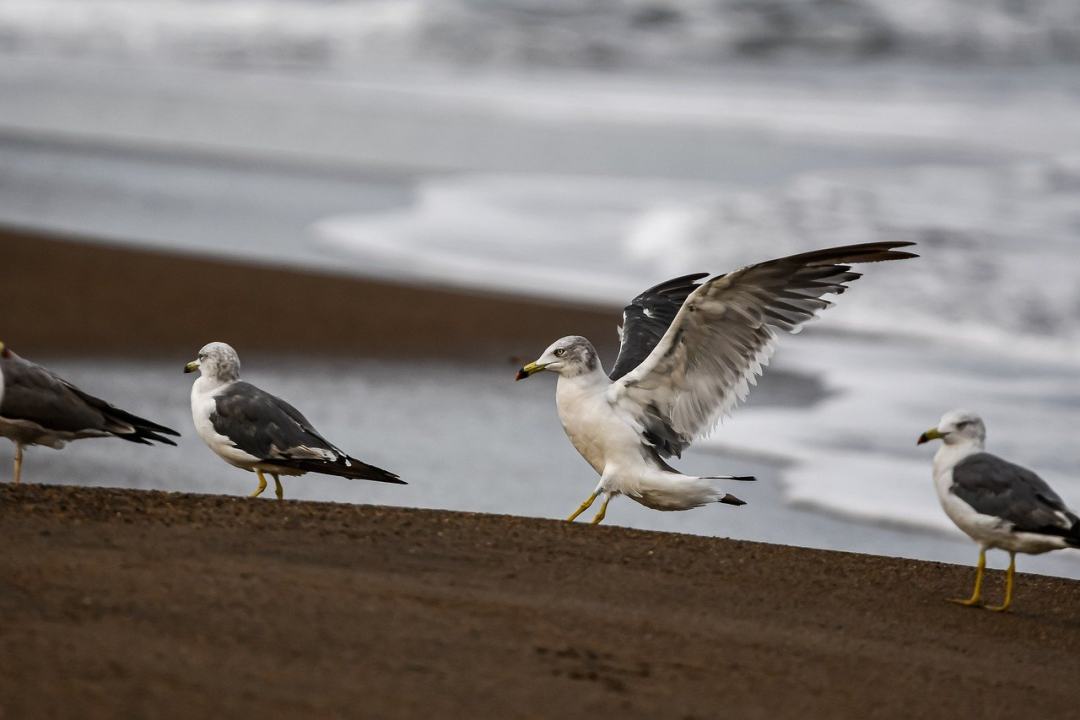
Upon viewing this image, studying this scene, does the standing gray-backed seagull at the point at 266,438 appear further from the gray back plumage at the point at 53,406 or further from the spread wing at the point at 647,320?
the spread wing at the point at 647,320

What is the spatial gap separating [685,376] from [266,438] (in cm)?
171

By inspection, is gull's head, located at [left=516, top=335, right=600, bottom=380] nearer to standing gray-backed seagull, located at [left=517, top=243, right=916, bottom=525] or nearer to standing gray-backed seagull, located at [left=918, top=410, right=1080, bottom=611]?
standing gray-backed seagull, located at [left=517, top=243, right=916, bottom=525]

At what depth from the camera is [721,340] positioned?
645cm

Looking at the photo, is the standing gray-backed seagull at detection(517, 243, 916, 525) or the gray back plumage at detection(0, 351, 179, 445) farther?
the standing gray-backed seagull at detection(517, 243, 916, 525)

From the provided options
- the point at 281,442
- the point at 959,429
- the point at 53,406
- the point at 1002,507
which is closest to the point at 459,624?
the point at 1002,507

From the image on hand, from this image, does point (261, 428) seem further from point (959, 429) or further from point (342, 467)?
point (959, 429)

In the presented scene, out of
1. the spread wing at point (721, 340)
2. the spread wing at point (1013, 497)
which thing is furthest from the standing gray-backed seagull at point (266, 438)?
the spread wing at point (1013, 497)


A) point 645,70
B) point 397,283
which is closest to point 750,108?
point 645,70

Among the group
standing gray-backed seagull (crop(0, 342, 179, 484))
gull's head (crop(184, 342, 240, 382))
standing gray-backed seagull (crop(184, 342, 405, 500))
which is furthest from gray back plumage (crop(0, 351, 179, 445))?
gull's head (crop(184, 342, 240, 382))

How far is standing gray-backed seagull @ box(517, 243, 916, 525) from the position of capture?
246 inches

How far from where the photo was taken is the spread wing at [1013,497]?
5.38 m

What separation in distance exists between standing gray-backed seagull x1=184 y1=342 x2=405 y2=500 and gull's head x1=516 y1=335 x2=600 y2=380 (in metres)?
0.78

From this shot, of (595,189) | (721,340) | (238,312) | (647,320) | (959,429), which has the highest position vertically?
(595,189)

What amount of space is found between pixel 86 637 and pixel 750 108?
72.4 feet
